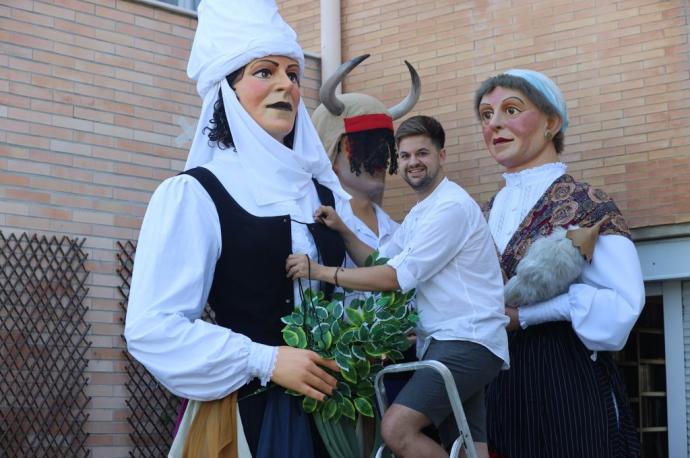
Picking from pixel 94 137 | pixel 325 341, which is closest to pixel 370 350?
pixel 325 341

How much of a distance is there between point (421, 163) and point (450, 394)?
1.80 metres

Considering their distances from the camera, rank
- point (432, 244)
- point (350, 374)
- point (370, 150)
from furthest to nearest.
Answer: point (370, 150) < point (432, 244) < point (350, 374)

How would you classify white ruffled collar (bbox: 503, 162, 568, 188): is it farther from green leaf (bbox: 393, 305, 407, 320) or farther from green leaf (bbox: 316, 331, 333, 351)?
green leaf (bbox: 316, 331, 333, 351)

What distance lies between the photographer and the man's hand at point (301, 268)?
145 inches

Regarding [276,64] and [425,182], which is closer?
[276,64]

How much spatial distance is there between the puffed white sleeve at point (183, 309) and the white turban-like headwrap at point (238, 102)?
0.80 feet

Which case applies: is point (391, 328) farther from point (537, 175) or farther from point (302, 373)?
point (537, 175)

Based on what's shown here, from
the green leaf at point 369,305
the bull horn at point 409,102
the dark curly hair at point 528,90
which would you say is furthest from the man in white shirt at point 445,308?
the bull horn at point 409,102

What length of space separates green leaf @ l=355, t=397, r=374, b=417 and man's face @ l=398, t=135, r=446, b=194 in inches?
74.5

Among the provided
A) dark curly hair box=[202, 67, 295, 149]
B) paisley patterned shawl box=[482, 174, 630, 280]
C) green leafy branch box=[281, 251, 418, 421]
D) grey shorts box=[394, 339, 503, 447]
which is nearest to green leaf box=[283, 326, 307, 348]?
green leafy branch box=[281, 251, 418, 421]

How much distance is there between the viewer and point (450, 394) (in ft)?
12.5

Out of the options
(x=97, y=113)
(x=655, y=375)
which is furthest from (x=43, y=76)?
(x=655, y=375)

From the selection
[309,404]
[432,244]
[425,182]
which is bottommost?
[309,404]

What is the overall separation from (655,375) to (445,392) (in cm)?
389
